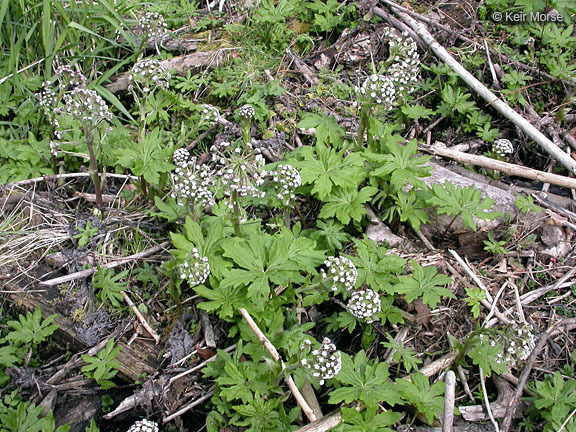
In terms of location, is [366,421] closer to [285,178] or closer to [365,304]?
[365,304]

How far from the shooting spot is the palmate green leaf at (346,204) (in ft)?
13.9

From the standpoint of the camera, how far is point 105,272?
13.7 feet

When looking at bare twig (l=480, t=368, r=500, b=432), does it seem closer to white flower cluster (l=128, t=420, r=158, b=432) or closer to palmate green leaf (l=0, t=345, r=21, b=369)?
white flower cluster (l=128, t=420, r=158, b=432)

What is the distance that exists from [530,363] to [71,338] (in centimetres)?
353

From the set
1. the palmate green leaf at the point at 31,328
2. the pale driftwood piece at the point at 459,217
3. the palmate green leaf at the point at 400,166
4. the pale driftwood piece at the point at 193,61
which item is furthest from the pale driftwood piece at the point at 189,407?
the pale driftwood piece at the point at 193,61

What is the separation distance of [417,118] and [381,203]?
4.48 ft

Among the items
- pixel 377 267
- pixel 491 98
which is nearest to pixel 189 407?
pixel 377 267

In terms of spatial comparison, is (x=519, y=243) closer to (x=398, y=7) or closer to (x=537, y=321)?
(x=537, y=321)

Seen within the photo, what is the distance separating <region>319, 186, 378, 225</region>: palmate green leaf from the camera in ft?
13.9

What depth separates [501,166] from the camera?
500cm

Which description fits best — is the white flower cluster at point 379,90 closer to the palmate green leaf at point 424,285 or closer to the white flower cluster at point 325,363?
the palmate green leaf at point 424,285

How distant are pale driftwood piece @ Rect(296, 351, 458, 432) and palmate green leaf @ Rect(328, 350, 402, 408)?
0.45ft

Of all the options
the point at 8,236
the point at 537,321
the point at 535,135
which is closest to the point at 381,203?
the point at 537,321

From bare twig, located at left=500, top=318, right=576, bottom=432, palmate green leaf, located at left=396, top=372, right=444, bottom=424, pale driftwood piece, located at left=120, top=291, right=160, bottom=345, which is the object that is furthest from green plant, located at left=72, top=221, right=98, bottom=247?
bare twig, located at left=500, top=318, right=576, bottom=432
